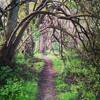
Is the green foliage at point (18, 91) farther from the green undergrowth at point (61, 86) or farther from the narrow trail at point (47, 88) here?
the narrow trail at point (47, 88)

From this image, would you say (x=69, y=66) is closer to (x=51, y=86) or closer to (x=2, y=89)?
(x=51, y=86)

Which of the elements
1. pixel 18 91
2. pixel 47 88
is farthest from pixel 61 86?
pixel 18 91

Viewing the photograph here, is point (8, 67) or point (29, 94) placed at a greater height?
point (8, 67)

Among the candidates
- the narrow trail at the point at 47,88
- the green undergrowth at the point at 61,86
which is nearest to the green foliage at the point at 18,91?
the green undergrowth at the point at 61,86

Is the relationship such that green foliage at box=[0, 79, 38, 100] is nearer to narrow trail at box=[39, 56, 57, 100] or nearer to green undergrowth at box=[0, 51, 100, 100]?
green undergrowth at box=[0, 51, 100, 100]

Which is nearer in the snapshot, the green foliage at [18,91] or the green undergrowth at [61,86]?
the green foliage at [18,91]

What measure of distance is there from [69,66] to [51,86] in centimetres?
289

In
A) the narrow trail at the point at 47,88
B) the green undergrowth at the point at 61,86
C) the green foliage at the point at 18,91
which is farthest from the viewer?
the narrow trail at the point at 47,88

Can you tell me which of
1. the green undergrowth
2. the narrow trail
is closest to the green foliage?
the green undergrowth

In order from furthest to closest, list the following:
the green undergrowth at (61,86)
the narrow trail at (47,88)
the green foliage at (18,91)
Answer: the narrow trail at (47,88)
the green undergrowth at (61,86)
the green foliage at (18,91)

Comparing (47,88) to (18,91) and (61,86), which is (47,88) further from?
(18,91)

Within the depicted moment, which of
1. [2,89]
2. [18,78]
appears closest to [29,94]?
[2,89]

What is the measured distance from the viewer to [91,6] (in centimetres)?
1231

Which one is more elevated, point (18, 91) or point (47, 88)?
point (18, 91)
